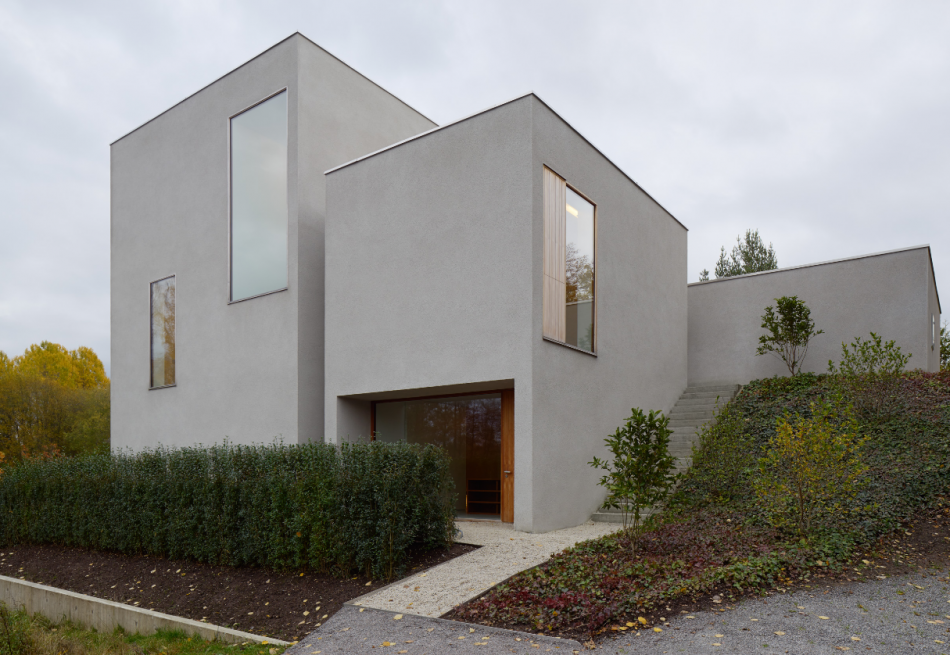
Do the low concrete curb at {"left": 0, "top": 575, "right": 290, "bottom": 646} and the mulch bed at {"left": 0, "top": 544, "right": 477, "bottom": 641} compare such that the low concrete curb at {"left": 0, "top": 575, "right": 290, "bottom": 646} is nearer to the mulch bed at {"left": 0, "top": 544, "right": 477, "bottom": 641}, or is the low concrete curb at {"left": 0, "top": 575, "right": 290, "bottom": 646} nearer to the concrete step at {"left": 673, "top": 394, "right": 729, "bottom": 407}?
the mulch bed at {"left": 0, "top": 544, "right": 477, "bottom": 641}

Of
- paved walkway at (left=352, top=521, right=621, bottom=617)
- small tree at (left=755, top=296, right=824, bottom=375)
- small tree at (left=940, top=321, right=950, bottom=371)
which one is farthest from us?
small tree at (left=940, top=321, right=950, bottom=371)

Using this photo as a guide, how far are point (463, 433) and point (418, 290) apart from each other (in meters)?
2.62

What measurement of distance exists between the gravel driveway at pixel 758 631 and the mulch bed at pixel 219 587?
0.79 metres

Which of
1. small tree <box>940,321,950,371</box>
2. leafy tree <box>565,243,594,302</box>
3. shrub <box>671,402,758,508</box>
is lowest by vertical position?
shrub <box>671,402,758,508</box>

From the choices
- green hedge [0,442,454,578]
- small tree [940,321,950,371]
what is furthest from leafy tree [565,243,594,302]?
small tree [940,321,950,371]

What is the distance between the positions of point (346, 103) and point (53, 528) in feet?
31.8

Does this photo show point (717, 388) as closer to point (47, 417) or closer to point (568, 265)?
point (568, 265)

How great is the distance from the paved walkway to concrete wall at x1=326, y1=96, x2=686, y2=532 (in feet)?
1.57

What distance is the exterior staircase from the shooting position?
11.3 m

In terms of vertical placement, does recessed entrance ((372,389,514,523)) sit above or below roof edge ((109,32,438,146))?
below

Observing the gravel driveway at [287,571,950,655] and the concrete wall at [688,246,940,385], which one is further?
the concrete wall at [688,246,940,385]

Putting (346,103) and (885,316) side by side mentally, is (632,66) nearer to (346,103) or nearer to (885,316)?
(346,103)

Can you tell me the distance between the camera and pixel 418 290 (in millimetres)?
9953

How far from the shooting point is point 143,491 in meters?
10.2
